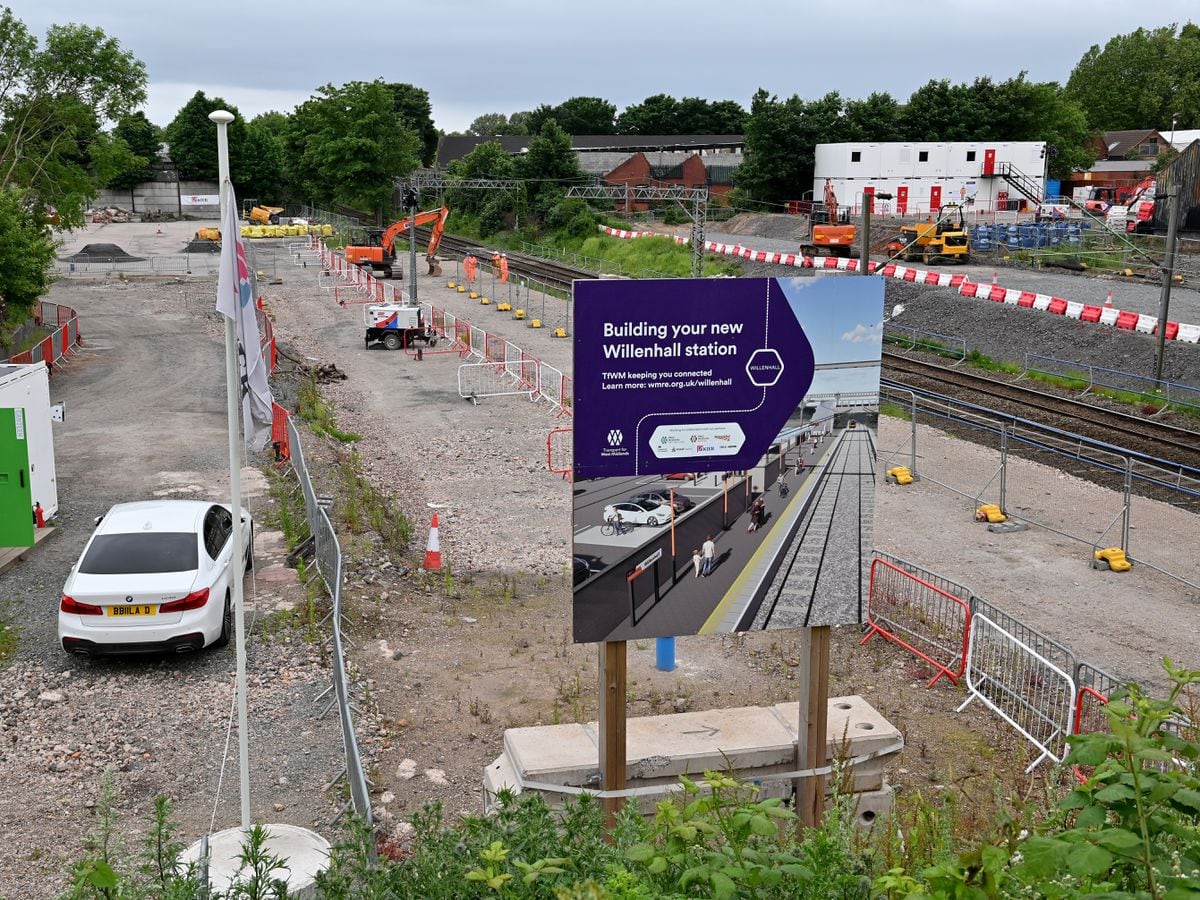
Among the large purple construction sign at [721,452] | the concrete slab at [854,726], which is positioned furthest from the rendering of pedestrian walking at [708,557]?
the concrete slab at [854,726]

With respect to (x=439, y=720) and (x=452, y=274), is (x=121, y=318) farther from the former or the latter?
(x=439, y=720)

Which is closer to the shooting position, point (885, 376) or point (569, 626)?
point (569, 626)

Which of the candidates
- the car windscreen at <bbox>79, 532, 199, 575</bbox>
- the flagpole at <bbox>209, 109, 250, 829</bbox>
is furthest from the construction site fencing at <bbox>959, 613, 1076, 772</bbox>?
the car windscreen at <bbox>79, 532, 199, 575</bbox>

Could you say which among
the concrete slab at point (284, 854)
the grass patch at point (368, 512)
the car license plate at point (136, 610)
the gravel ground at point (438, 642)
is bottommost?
the gravel ground at point (438, 642)

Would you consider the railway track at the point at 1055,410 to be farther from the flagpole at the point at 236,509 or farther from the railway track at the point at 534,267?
the flagpole at the point at 236,509

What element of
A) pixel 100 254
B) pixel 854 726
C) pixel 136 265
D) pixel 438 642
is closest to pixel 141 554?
pixel 438 642

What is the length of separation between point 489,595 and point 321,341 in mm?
25692

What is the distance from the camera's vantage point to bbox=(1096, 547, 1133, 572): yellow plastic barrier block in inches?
704

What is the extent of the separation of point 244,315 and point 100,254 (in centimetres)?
6298

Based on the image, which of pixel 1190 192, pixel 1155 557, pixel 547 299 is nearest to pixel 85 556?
pixel 1155 557

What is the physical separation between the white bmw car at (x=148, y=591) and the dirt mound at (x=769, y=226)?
181 ft

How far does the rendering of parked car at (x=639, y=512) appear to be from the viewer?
793 centimetres

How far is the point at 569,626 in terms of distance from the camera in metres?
14.5

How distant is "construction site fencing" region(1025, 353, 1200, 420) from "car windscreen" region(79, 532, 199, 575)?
2420 cm
